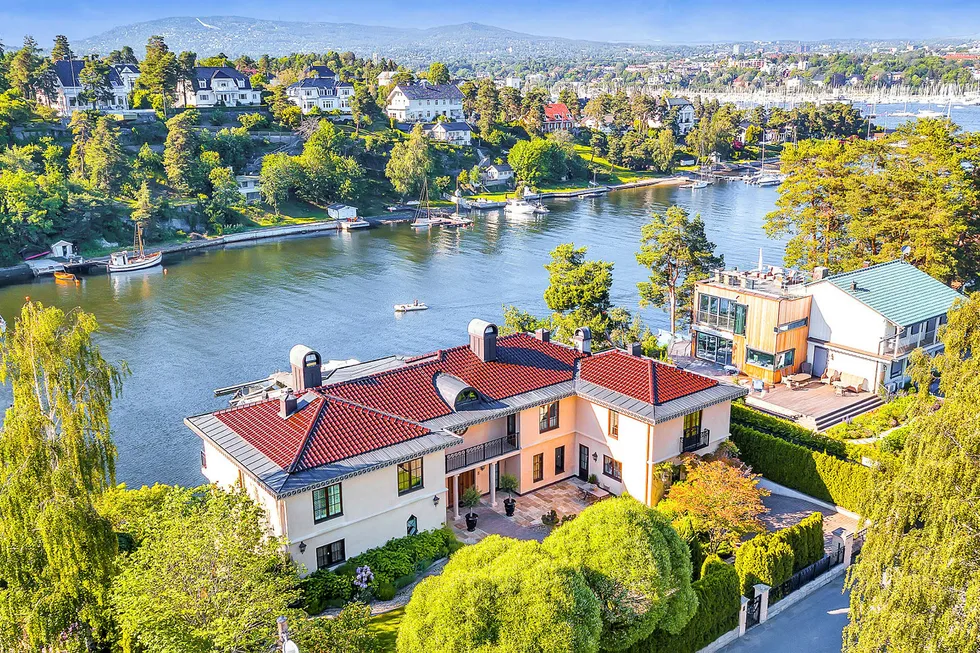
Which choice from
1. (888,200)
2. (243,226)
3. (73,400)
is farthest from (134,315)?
(888,200)

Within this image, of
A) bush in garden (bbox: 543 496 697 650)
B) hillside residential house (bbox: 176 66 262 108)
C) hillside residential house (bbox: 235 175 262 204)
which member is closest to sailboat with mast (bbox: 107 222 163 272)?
hillside residential house (bbox: 235 175 262 204)

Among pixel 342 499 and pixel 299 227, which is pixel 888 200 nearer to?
pixel 342 499

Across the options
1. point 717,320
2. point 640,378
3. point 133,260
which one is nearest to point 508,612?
point 640,378

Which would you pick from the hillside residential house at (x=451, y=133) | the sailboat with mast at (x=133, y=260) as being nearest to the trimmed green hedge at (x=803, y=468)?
the sailboat with mast at (x=133, y=260)

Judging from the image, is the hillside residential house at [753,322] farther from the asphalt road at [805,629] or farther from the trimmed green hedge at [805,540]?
the asphalt road at [805,629]

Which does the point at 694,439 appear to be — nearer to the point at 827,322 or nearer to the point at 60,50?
the point at 827,322
